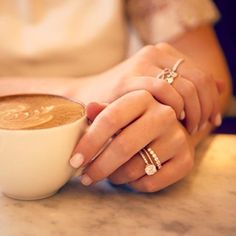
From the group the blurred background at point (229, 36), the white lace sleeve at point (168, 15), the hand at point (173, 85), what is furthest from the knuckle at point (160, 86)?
the blurred background at point (229, 36)

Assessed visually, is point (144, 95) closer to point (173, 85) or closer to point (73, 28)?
point (173, 85)

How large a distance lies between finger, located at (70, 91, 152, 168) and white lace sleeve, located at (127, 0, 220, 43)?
0.48 metres

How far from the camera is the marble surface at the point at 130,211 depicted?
467 mm

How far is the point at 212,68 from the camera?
2.99ft

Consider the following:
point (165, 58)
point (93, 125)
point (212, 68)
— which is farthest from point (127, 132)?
point (212, 68)

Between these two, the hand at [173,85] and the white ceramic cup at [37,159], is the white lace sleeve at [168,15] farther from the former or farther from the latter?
the white ceramic cup at [37,159]

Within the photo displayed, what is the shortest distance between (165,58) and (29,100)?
20 cm

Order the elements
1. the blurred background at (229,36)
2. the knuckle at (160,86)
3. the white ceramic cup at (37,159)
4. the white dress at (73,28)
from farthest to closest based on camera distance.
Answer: the blurred background at (229,36), the white dress at (73,28), the knuckle at (160,86), the white ceramic cup at (37,159)

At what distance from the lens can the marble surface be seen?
467 millimetres

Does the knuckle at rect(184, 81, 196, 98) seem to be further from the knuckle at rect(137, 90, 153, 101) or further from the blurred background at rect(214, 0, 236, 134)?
the blurred background at rect(214, 0, 236, 134)

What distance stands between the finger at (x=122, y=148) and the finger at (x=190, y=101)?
10cm

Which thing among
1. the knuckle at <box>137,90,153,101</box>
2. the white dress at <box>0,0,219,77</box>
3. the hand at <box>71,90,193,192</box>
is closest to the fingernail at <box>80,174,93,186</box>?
the hand at <box>71,90,193,192</box>

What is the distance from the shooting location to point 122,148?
509 mm

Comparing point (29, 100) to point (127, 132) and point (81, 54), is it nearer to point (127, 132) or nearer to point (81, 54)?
point (127, 132)
